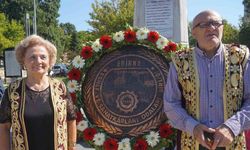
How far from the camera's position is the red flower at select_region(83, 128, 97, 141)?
16.7 feet

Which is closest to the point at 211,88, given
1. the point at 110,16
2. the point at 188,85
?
the point at 188,85

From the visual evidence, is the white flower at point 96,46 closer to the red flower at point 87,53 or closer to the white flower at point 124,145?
the red flower at point 87,53

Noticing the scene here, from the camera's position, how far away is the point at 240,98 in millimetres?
3455

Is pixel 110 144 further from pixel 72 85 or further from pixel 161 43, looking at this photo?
pixel 161 43

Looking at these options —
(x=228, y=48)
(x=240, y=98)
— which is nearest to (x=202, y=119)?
(x=240, y=98)

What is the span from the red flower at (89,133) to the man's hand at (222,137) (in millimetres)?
2144

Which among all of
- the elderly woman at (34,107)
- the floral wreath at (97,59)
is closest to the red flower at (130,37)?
the floral wreath at (97,59)

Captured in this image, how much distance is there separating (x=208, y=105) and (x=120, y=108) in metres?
1.81

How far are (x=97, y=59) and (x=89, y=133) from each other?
894mm

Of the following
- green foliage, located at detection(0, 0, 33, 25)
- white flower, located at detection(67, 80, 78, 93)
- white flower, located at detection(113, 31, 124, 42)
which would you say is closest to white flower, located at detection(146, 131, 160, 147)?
white flower, located at detection(67, 80, 78, 93)

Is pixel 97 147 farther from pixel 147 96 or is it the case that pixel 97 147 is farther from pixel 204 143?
pixel 204 143

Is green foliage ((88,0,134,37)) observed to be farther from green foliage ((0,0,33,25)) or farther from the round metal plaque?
green foliage ((0,0,33,25))

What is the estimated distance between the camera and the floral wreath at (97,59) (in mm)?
4930

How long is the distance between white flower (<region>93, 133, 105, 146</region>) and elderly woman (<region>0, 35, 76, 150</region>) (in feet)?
3.81
